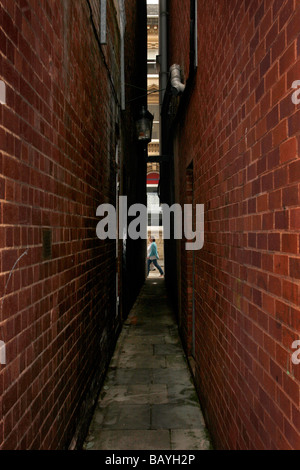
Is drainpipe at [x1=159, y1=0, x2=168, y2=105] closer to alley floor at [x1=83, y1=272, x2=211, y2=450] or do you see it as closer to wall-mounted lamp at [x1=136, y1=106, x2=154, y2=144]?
wall-mounted lamp at [x1=136, y1=106, x2=154, y2=144]

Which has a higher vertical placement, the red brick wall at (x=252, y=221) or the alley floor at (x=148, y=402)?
the red brick wall at (x=252, y=221)

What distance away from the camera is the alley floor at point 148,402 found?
330 centimetres

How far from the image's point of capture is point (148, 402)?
4.09 metres

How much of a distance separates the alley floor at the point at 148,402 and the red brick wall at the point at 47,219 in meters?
0.32

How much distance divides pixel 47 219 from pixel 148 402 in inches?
108

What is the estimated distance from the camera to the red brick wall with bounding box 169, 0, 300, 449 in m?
1.45

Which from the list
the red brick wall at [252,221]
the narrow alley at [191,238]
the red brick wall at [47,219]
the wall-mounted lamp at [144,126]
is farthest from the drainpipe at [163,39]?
the red brick wall at [252,221]

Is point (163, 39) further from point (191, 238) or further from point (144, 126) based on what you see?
point (191, 238)

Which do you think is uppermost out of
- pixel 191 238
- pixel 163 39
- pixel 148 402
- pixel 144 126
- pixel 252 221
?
pixel 163 39

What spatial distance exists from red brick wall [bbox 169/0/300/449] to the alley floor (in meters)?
0.38

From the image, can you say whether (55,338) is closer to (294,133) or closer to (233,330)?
(233,330)

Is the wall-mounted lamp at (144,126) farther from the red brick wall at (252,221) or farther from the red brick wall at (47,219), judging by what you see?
the red brick wall at (252,221)

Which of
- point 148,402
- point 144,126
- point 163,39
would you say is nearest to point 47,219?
point 148,402
